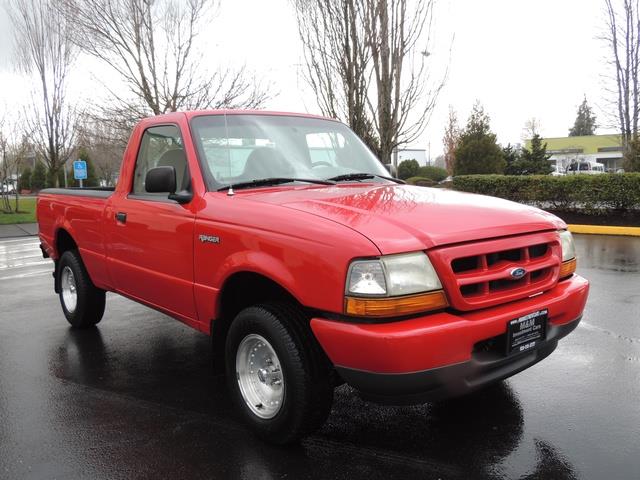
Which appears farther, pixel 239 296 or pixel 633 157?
pixel 633 157

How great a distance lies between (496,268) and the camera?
2832 millimetres

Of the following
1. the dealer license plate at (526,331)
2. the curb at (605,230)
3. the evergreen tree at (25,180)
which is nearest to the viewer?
the dealer license plate at (526,331)

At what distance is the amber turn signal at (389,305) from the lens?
2.55m

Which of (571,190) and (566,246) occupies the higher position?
(571,190)

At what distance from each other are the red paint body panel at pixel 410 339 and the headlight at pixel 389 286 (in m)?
0.07

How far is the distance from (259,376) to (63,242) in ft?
11.9

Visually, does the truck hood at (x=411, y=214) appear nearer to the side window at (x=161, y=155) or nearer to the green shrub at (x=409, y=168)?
the side window at (x=161, y=155)

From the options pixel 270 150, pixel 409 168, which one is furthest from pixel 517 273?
pixel 409 168

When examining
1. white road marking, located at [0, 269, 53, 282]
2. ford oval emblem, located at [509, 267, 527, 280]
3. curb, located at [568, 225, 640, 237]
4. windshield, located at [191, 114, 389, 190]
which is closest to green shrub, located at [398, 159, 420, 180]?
curb, located at [568, 225, 640, 237]

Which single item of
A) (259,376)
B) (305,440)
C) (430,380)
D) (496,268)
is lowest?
(305,440)

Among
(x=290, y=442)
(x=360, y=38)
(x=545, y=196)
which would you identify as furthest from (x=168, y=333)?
(x=545, y=196)

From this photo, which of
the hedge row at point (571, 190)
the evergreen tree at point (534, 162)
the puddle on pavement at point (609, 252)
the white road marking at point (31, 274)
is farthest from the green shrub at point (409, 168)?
the white road marking at point (31, 274)

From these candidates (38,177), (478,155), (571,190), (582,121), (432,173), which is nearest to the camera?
(571,190)

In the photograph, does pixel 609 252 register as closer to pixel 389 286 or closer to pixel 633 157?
pixel 389 286
